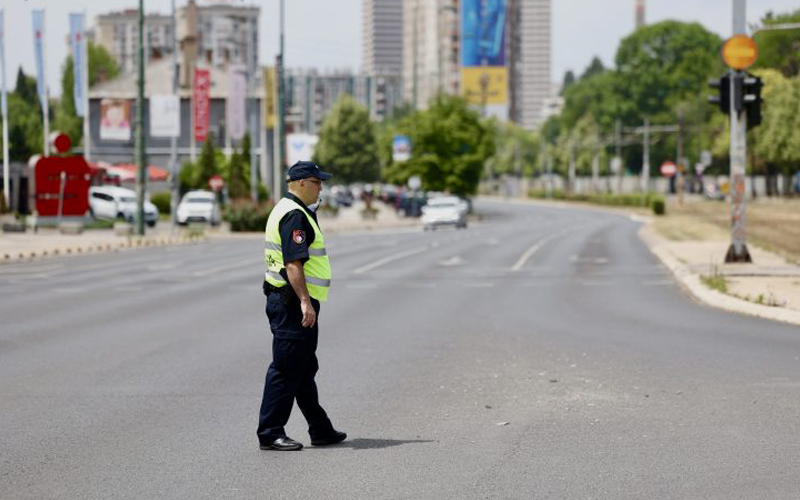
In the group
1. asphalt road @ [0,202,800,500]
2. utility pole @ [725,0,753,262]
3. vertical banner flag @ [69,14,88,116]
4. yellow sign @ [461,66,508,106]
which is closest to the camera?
asphalt road @ [0,202,800,500]

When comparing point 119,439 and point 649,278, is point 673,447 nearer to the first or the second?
point 119,439

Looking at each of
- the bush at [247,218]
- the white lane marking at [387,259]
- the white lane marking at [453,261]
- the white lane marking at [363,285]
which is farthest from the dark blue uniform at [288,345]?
the bush at [247,218]

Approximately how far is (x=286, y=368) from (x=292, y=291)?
480mm

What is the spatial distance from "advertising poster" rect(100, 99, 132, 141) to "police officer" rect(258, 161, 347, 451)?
7510 cm

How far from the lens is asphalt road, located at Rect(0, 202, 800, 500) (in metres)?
7.28

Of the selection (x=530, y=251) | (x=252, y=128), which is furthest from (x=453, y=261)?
(x=252, y=128)

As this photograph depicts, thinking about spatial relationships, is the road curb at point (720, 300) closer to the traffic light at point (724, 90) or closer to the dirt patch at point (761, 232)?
the traffic light at point (724, 90)

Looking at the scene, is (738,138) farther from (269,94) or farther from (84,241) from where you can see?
(269,94)

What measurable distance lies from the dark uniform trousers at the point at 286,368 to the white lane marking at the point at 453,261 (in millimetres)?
23560

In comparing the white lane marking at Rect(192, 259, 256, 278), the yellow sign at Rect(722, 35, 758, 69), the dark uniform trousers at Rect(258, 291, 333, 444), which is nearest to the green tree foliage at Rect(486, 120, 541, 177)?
the white lane marking at Rect(192, 259, 256, 278)

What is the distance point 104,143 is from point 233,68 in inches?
1131

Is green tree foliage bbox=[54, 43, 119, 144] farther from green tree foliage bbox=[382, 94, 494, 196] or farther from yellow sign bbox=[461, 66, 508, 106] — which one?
green tree foliage bbox=[382, 94, 494, 196]

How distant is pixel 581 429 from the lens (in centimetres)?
891

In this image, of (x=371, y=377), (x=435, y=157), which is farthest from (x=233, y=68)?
(x=371, y=377)
